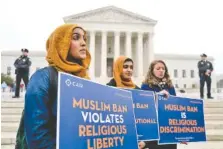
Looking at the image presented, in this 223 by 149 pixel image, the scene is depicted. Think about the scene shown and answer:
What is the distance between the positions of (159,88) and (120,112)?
5.02 feet

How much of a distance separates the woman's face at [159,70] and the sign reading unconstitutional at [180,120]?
264mm

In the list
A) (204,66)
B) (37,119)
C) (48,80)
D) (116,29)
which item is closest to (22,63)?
(204,66)

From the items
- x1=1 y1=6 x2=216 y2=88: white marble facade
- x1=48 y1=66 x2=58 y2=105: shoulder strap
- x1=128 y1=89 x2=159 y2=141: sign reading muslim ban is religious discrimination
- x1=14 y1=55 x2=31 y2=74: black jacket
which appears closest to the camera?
x1=48 y1=66 x2=58 y2=105: shoulder strap

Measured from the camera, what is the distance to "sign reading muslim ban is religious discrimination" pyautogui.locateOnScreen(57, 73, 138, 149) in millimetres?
1534

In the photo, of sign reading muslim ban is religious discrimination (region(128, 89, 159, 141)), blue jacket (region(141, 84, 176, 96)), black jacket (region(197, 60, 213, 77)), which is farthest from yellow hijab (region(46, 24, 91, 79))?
black jacket (region(197, 60, 213, 77))

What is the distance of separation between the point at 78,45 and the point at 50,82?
0.29 metres

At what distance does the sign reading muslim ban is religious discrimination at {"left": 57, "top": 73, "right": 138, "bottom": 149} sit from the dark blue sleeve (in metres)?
0.12

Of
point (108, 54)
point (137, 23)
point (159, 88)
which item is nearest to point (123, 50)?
point (108, 54)

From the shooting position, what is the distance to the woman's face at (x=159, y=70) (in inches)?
135

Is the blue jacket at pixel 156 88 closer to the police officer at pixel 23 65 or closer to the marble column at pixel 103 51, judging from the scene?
the police officer at pixel 23 65

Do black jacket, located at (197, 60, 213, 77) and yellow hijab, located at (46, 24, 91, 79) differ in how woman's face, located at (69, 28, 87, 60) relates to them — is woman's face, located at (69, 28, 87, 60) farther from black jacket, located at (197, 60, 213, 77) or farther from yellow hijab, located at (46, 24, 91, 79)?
black jacket, located at (197, 60, 213, 77)

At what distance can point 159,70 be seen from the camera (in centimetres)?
344

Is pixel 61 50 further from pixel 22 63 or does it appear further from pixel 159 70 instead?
pixel 22 63

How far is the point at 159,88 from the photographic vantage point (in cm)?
343
